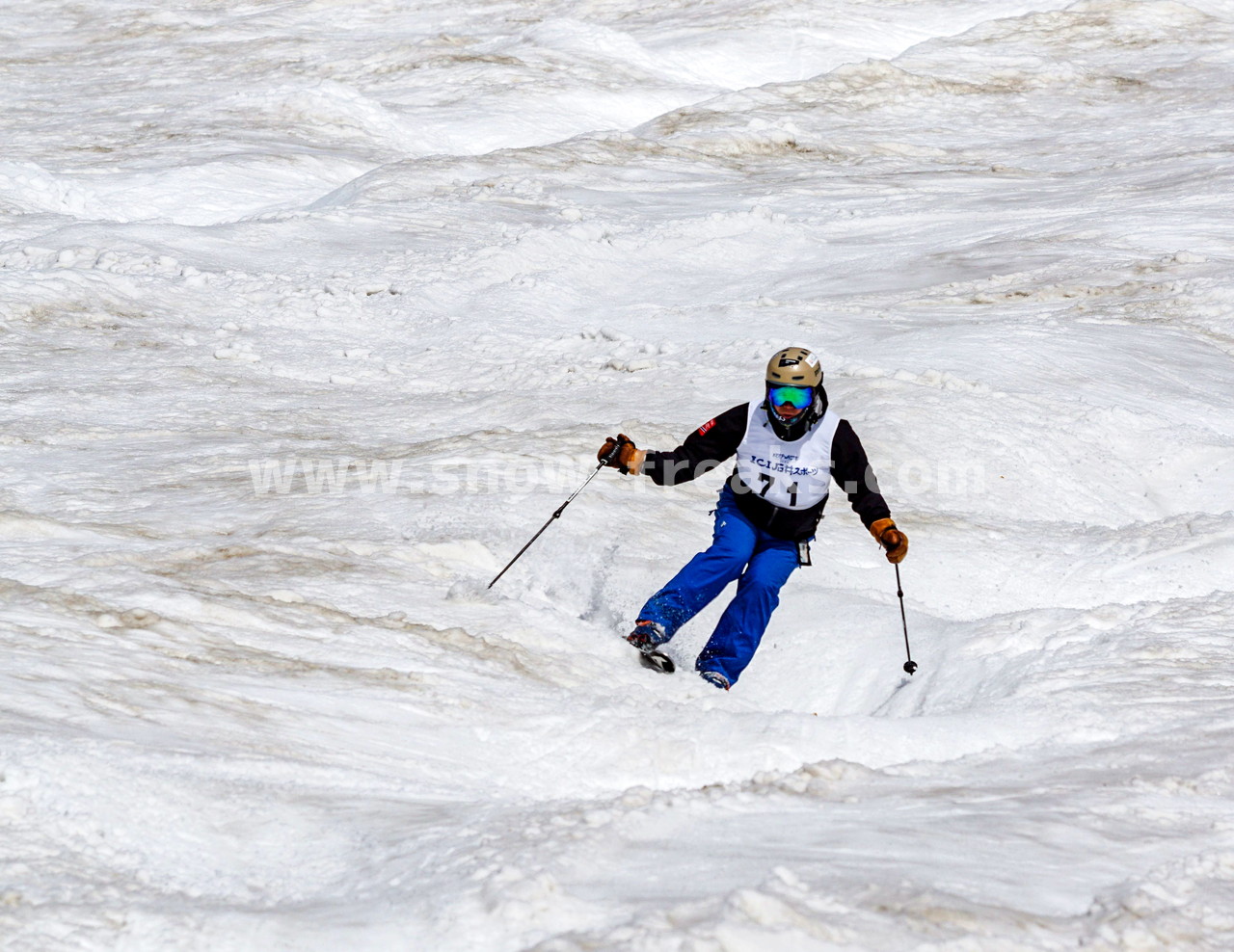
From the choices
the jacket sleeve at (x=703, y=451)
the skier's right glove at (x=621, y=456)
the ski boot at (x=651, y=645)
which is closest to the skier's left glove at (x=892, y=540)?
the jacket sleeve at (x=703, y=451)

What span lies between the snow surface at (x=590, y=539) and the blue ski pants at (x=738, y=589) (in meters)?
0.25

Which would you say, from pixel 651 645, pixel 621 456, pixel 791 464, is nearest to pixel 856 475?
pixel 791 464

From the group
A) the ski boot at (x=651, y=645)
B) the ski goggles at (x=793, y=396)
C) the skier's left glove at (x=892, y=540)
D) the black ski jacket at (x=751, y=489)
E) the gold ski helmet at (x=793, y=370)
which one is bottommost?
the ski boot at (x=651, y=645)

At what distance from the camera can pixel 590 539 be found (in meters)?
8.74

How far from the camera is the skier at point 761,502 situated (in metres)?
7.16

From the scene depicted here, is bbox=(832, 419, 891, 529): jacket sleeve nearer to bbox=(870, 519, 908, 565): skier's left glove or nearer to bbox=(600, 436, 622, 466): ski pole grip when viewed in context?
bbox=(870, 519, 908, 565): skier's left glove

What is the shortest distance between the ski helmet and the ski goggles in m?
0.02

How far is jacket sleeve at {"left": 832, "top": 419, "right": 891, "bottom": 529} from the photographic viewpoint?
739cm

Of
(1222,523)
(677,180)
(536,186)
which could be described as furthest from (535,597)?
(677,180)

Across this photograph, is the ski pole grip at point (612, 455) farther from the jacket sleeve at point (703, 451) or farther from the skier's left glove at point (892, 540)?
the skier's left glove at point (892, 540)

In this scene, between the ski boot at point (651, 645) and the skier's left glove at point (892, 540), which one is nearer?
the ski boot at point (651, 645)

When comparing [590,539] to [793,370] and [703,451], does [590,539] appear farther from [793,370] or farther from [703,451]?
[793,370]
